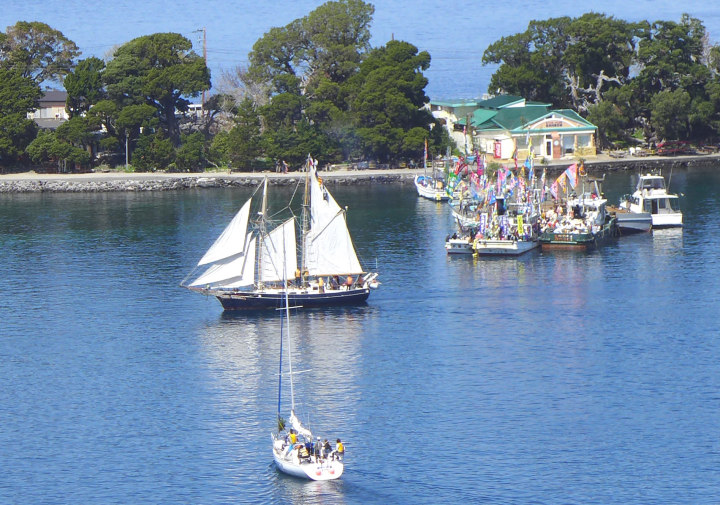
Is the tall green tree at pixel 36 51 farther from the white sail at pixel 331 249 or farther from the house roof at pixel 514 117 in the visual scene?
the white sail at pixel 331 249

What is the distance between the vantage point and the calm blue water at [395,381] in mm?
59875

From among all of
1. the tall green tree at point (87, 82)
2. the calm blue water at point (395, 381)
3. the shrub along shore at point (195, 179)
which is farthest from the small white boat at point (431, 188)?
the tall green tree at point (87, 82)

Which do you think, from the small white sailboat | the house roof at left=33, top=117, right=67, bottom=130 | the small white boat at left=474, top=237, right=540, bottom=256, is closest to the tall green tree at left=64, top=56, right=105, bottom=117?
the house roof at left=33, top=117, right=67, bottom=130

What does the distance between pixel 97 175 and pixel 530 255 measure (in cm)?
8727

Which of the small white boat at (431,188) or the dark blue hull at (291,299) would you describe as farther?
the small white boat at (431,188)

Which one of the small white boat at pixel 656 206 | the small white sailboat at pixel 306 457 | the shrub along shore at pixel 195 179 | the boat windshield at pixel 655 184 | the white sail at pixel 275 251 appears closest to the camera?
the small white sailboat at pixel 306 457

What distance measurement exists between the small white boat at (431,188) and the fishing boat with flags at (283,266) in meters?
56.6

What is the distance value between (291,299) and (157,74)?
94664 mm

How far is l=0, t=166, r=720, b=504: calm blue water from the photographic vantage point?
5988 cm

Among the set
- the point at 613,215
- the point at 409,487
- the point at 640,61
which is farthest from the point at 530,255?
the point at 640,61

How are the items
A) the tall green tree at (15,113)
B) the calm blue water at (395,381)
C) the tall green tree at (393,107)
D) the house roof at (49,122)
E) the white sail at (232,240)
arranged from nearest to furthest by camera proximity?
the calm blue water at (395,381), the white sail at (232,240), the tall green tree at (393,107), the tall green tree at (15,113), the house roof at (49,122)

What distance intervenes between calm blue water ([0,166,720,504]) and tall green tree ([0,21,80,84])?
268ft

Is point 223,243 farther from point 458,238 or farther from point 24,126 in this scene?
point 24,126

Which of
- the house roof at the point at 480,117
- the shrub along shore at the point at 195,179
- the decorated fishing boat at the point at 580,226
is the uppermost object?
the house roof at the point at 480,117
